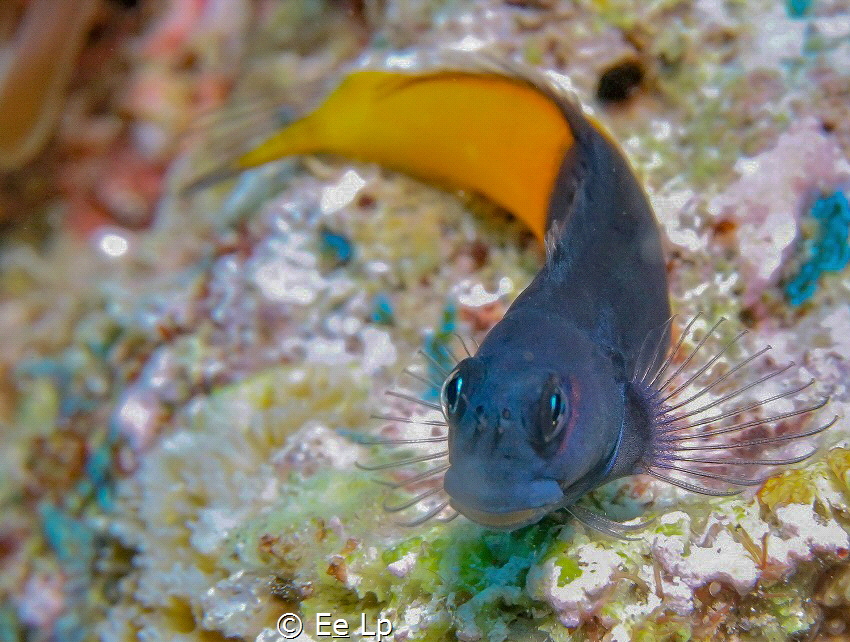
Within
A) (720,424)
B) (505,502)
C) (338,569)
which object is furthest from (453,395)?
(720,424)

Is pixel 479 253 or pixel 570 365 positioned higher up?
pixel 570 365

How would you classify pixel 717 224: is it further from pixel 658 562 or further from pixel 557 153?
pixel 658 562

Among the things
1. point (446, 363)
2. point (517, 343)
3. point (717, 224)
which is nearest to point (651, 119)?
point (717, 224)

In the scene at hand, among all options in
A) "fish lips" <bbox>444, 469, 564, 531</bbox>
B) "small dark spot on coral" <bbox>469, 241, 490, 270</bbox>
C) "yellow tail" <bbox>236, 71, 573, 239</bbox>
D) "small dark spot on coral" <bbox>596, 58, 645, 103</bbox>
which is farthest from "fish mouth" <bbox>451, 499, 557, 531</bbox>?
"small dark spot on coral" <bbox>596, 58, 645, 103</bbox>

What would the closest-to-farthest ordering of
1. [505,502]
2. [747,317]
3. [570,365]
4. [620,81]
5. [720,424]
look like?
[505,502] < [570,365] < [720,424] < [747,317] < [620,81]

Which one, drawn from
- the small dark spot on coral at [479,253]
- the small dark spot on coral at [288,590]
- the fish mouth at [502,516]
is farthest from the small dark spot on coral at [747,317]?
the small dark spot on coral at [288,590]

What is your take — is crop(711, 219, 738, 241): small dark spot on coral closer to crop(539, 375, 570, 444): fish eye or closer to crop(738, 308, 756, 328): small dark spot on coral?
crop(738, 308, 756, 328): small dark spot on coral

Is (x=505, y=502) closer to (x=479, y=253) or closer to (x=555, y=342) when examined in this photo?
(x=555, y=342)
